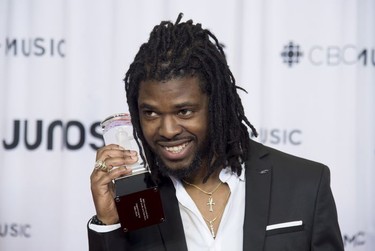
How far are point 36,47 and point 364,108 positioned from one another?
1.08m

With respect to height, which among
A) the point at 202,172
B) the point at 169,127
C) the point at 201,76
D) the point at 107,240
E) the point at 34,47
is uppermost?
the point at 34,47

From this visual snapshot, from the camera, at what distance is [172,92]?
129 centimetres

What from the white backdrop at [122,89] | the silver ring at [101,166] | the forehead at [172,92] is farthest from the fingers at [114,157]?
the white backdrop at [122,89]

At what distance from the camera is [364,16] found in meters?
2.10

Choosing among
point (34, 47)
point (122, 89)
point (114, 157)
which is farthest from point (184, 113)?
point (34, 47)

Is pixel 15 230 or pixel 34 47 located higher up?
pixel 34 47

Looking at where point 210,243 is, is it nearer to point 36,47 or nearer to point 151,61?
point 151,61

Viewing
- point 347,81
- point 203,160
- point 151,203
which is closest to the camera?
point 151,203

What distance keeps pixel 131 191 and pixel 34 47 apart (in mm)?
969

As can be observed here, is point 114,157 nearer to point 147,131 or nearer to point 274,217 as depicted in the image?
point 147,131

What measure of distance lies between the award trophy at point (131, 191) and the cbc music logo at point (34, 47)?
2.74ft

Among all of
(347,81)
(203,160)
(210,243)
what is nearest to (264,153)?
(203,160)

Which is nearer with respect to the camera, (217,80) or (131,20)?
(217,80)

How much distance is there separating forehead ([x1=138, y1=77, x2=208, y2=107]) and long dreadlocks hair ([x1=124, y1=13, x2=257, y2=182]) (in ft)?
0.04
